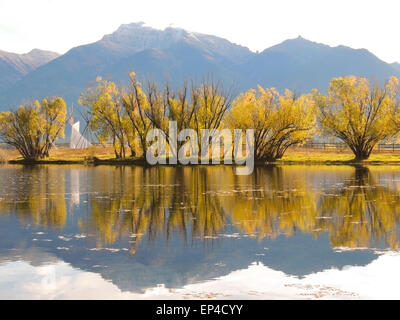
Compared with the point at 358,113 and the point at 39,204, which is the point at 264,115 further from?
the point at 39,204

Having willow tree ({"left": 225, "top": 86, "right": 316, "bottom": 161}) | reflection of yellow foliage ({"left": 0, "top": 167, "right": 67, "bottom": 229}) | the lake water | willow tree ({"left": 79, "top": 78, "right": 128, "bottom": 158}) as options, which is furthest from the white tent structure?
the lake water

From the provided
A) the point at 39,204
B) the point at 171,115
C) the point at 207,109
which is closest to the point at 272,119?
the point at 207,109

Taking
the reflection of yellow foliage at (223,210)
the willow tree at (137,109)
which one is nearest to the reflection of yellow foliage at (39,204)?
the reflection of yellow foliage at (223,210)

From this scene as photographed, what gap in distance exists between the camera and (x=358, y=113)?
2539 inches

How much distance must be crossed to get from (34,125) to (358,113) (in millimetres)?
43774

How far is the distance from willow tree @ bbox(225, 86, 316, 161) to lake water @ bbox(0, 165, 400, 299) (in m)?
36.2

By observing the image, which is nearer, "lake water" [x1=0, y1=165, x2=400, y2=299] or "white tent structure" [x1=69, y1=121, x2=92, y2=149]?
"lake water" [x1=0, y1=165, x2=400, y2=299]

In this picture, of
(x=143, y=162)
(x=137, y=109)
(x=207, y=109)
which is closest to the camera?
(x=143, y=162)

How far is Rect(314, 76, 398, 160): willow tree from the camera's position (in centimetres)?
6462

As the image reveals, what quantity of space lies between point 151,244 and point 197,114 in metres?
53.1

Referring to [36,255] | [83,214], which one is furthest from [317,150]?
[36,255]

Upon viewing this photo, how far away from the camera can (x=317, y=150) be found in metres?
84.5

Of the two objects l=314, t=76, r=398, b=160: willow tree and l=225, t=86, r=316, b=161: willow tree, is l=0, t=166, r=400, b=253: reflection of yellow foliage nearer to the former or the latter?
l=225, t=86, r=316, b=161: willow tree
